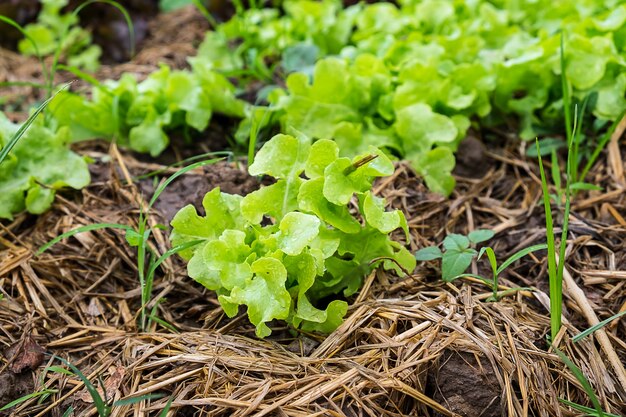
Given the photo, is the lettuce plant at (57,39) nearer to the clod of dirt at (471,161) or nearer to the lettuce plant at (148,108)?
the lettuce plant at (148,108)

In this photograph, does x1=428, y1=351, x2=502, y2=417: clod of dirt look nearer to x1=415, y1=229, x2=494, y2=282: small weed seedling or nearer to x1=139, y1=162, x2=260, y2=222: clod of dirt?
x1=415, y1=229, x2=494, y2=282: small weed seedling

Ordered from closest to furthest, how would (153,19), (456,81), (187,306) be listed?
(187,306) < (456,81) < (153,19)

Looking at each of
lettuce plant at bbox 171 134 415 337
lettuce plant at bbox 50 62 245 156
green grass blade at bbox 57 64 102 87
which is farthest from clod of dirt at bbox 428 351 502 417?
green grass blade at bbox 57 64 102 87

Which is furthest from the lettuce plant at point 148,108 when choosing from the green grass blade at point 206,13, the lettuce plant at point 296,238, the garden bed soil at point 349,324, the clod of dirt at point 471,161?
the clod of dirt at point 471,161

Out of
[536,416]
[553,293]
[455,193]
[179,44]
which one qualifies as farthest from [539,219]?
[179,44]

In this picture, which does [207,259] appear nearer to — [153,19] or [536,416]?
[536,416]

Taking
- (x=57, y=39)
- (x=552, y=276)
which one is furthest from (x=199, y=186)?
(x=57, y=39)
